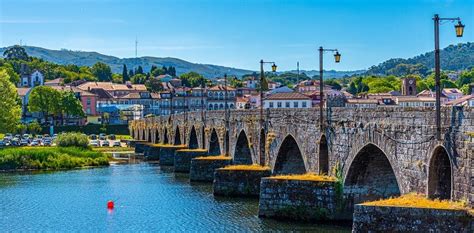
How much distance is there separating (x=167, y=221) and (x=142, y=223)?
129 centimetres

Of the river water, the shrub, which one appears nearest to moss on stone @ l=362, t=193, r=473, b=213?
the river water

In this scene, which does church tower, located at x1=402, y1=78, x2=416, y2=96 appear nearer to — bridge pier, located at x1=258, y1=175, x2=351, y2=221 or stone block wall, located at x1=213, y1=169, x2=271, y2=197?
stone block wall, located at x1=213, y1=169, x2=271, y2=197

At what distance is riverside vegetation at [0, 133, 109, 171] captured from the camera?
77200 mm

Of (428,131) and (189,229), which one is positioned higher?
(428,131)

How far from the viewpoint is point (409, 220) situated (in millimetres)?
25969

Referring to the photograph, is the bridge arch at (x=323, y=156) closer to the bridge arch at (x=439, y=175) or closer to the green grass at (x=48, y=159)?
the bridge arch at (x=439, y=175)

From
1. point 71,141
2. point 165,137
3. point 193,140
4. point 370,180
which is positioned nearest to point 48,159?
point 71,141

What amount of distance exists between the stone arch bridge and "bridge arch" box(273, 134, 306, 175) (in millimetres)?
59

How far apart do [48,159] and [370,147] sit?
5198 centimetres

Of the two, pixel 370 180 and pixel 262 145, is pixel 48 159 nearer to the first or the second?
pixel 262 145

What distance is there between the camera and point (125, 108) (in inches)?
7446

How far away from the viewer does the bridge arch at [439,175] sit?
2734 centimetres

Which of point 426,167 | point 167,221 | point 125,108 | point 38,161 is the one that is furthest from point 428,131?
point 125,108

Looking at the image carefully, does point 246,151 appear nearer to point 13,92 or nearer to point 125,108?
point 13,92
